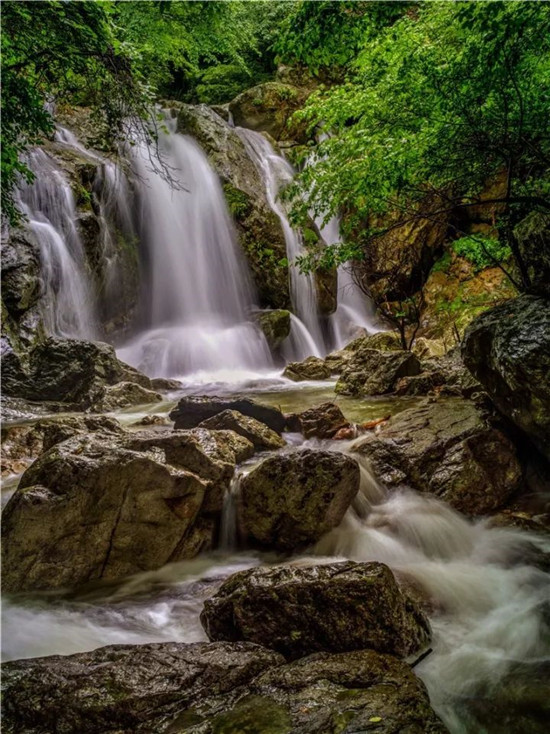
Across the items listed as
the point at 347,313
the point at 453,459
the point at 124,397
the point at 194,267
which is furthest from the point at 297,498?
the point at 347,313

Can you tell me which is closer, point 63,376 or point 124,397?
point 63,376

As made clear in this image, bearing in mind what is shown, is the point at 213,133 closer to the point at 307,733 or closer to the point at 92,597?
the point at 92,597

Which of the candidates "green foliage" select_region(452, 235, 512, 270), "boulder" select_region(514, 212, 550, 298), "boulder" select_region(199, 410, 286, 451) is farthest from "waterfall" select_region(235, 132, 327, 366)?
"boulder" select_region(514, 212, 550, 298)

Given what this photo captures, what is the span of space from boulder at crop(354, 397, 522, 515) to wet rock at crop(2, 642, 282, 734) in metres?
3.12

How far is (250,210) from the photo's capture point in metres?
17.1

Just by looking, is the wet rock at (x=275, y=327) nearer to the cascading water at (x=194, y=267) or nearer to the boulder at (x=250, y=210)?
the cascading water at (x=194, y=267)

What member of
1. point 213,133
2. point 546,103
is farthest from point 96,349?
point 213,133

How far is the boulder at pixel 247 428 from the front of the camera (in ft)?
20.8

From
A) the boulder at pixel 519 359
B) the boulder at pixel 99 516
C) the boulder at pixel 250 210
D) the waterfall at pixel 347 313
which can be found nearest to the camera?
the boulder at pixel 99 516

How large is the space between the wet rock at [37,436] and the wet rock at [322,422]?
2.88 metres

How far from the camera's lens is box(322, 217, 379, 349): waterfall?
1716 centimetres

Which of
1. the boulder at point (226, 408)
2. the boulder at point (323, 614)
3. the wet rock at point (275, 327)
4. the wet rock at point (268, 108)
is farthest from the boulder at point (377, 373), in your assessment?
the wet rock at point (268, 108)

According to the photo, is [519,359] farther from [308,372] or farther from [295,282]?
[295,282]

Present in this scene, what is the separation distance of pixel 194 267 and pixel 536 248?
13401 millimetres
